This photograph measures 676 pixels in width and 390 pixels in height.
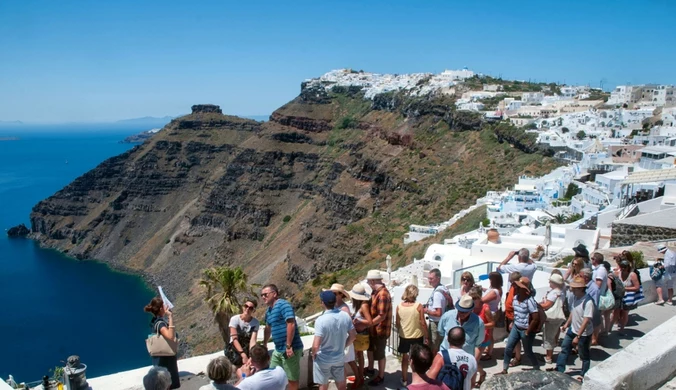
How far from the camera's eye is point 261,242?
2864 inches

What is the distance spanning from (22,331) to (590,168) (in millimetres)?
54453

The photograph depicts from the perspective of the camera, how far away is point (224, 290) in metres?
13.9

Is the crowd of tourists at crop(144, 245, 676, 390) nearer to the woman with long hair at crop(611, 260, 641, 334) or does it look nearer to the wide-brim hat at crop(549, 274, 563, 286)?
the wide-brim hat at crop(549, 274, 563, 286)

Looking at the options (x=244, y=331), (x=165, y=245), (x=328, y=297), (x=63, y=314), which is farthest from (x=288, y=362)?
(x=165, y=245)

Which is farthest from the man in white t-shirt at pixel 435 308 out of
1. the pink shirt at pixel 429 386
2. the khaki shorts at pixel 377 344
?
the pink shirt at pixel 429 386

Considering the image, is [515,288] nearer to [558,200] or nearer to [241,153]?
[558,200]

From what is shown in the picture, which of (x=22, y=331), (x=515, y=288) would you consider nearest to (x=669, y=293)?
(x=515, y=288)

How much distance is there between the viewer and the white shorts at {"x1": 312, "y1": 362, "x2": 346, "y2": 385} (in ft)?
22.3

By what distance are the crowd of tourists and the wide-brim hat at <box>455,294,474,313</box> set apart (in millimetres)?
12

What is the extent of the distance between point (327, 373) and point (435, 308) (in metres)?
1.73

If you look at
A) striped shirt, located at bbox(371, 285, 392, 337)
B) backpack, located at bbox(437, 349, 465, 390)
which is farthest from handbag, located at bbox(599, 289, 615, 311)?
backpack, located at bbox(437, 349, 465, 390)

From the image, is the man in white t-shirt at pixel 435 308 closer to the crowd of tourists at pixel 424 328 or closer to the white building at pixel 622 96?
the crowd of tourists at pixel 424 328

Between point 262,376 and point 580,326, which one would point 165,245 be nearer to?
point 580,326

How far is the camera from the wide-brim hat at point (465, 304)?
6.92 meters
